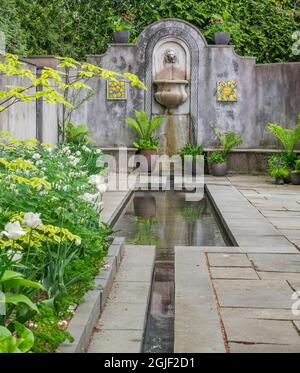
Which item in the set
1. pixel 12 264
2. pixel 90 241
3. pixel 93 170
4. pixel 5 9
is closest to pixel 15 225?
pixel 12 264

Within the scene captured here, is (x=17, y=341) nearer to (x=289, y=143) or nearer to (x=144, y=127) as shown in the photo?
(x=289, y=143)

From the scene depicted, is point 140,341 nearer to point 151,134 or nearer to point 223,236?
point 223,236

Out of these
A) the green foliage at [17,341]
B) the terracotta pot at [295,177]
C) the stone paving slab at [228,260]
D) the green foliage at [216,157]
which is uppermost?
the green foliage at [216,157]

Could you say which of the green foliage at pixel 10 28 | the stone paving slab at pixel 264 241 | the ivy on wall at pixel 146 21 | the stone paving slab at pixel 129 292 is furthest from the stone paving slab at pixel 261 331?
the ivy on wall at pixel 146 21

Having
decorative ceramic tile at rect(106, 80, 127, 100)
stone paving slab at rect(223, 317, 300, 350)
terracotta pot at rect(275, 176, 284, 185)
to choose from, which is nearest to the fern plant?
decorative ceramic tile at rect(106, 80, 127, 100)

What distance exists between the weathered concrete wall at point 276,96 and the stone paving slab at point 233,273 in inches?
374

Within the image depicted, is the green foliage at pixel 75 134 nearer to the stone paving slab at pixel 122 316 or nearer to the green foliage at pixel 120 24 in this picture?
the green foliage at pixel 120 24

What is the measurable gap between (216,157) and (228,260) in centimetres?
825

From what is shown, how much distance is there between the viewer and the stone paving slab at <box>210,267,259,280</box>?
524cm

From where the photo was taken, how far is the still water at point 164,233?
421 centimetres

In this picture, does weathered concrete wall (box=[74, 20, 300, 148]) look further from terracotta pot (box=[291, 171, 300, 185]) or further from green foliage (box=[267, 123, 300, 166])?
terracotta pot (box=[291, 171, 300, 185])

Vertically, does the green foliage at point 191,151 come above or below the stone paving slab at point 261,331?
above

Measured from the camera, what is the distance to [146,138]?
46.9 ft

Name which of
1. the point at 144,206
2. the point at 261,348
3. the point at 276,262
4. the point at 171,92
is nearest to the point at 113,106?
the point at 171,92
